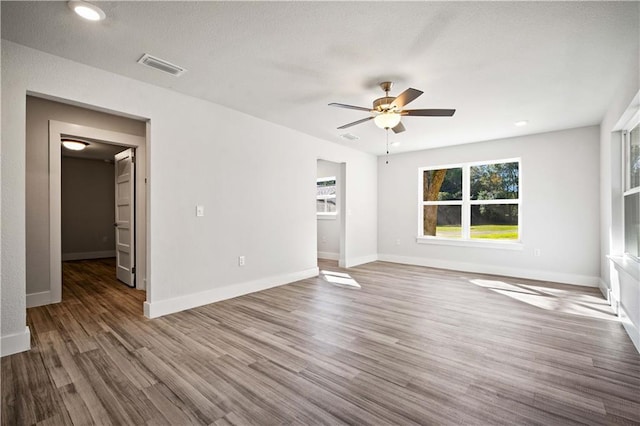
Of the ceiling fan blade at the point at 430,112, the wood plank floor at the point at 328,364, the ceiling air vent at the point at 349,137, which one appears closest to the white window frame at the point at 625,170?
the wood plank floor at the point at 328,364

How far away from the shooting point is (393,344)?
8.51ft

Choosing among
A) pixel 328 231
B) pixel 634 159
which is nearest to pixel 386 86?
pixel 634 159

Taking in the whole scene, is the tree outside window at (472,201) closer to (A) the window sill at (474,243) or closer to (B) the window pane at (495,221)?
(B) the window pane at (495,221)

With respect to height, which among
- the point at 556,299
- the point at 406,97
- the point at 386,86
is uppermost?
the point at 386,86

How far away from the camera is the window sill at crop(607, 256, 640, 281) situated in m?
2.62

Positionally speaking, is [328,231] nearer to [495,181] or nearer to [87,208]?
[495,181]

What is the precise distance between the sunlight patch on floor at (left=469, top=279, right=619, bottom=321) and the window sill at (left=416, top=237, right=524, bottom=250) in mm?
855

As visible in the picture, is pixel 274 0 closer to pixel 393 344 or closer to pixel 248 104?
pixel 248 104

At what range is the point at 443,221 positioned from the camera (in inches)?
253

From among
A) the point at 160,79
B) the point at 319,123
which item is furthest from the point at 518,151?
the point at 160,79

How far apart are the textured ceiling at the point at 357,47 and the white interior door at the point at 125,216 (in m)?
2.06

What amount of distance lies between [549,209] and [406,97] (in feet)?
12.9

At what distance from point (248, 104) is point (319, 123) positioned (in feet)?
3.89

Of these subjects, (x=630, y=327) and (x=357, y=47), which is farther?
(x=630, y=327)
